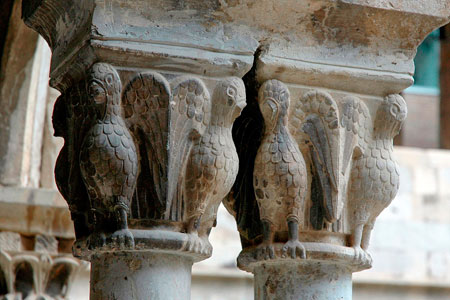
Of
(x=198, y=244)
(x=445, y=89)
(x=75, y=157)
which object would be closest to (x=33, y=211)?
(x=75, y=157)

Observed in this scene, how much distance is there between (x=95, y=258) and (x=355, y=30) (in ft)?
2.58

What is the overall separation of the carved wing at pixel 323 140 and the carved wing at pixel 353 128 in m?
0.03

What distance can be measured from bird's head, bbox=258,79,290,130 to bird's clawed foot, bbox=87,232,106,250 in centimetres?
45

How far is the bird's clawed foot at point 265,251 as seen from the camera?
218 centimetres

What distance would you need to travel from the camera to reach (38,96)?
366cm

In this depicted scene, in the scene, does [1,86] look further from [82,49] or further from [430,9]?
[430,9]

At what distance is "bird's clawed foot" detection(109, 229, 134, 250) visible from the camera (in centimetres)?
201

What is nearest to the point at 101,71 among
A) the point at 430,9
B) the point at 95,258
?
the point at 95,258

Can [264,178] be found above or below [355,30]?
below

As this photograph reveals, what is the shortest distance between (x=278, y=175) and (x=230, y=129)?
147mm

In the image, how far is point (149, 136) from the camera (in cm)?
205

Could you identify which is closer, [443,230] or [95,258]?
[95,258]

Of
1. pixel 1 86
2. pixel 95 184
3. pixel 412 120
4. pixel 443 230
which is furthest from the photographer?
pixel 412 120

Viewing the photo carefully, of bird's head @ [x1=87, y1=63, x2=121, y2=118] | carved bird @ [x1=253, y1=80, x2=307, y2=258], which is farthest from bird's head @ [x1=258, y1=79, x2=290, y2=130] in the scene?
bird's head @ [x1=87, y1=63, x2=121, y2=118]
